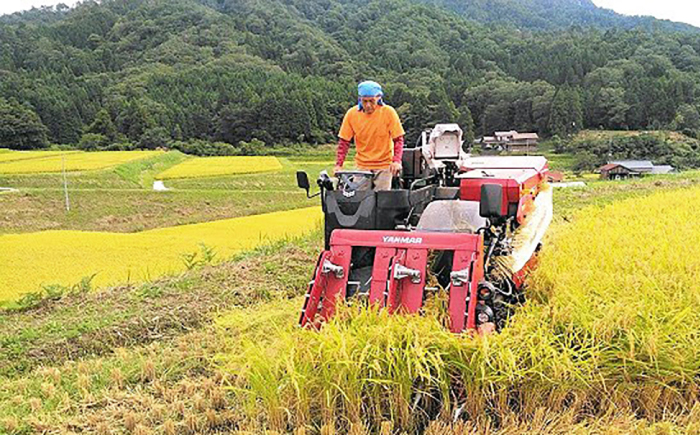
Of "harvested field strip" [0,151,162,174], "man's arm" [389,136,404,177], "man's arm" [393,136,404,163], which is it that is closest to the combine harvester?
"man's arm" [389,136,404,177]

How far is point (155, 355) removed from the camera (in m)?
5.38

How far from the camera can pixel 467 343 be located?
360 centimetres

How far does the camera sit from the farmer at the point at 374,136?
19.6 feet

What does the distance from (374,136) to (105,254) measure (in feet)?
23.0

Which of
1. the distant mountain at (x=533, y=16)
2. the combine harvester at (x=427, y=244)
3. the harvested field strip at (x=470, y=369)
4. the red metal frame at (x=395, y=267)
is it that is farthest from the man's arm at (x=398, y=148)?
the distant mountain at (x=533, y=16)

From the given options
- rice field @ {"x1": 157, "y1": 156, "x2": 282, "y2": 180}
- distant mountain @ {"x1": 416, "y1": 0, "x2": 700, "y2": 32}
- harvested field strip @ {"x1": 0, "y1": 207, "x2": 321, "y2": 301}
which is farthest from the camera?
distant mountain @ {"x1": 416, "y1": 0, "x2": 700, "y2": 32}

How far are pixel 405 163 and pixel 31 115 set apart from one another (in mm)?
54005

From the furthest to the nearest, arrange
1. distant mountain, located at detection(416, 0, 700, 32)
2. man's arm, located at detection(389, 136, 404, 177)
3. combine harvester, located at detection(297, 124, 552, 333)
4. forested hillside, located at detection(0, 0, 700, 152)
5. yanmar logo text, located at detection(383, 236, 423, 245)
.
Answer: distant mountain, located at detection(416, 0, 700, 32), forested hillside, located at detection(0, 0, 700, 152), man's arm, located at detection(389, 136, 404, 177), yanmar logo text, located at detection(383, 236, 423, 245), combine harvester, located at detection(297, 124, 552, 333)

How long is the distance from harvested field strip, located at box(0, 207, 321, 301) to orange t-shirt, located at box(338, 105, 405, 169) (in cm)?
443

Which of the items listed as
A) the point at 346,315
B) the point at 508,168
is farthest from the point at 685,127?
the point at 346,315

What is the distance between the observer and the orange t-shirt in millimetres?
6059

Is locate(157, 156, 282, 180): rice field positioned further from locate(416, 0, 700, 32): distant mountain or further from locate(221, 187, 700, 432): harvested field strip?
locate(416, 0, 700, 32): distant mountain

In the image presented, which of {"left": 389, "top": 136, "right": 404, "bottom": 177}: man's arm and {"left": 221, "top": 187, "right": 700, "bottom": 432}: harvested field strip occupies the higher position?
{"left": 389, "top": 136, "right": 404, "bottom": 177}: man's arm

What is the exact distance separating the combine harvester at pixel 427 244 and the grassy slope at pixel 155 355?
0.83 meters
